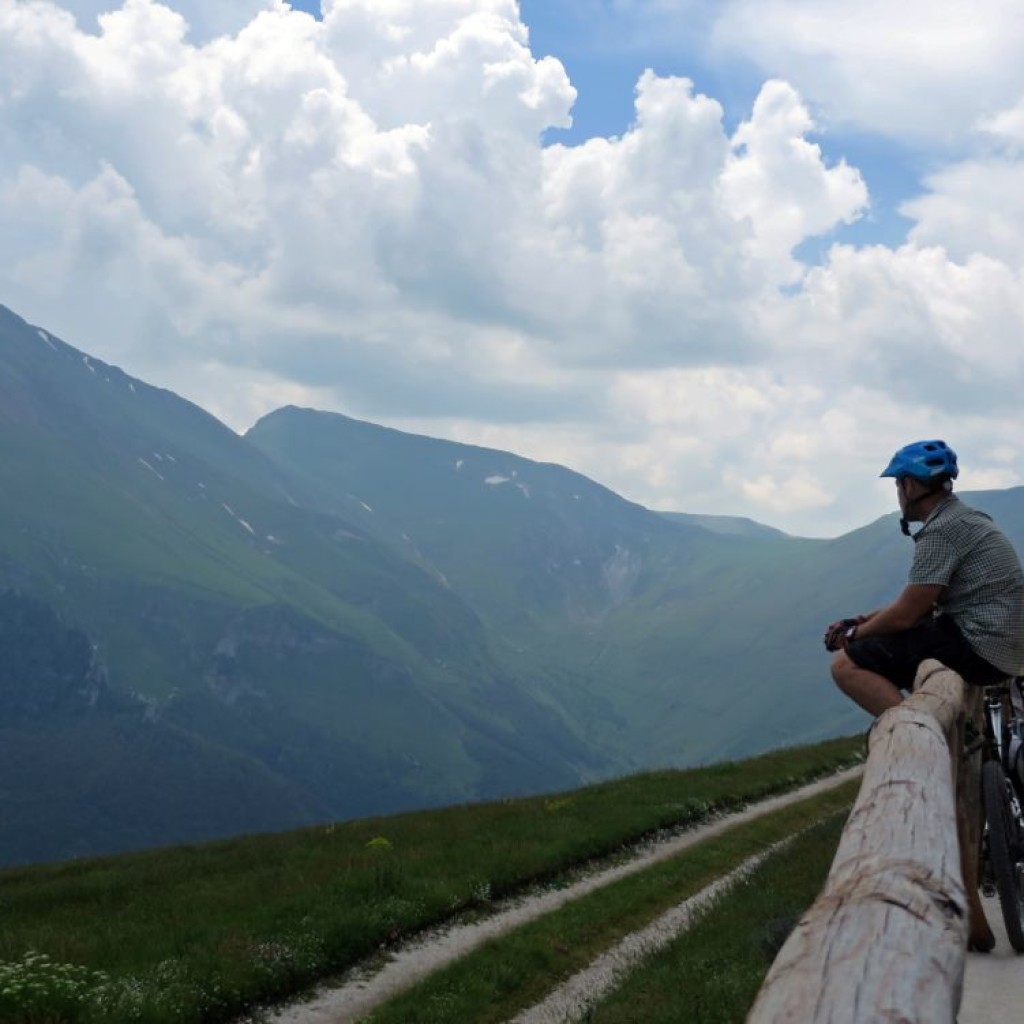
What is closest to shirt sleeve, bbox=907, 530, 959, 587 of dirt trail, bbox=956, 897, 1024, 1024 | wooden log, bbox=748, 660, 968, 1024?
wooden log, bbox=748, 660, 968, 1024

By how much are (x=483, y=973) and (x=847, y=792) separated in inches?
873

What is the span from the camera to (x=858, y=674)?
7.91m

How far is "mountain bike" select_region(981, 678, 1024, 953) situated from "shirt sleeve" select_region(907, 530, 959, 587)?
178cm

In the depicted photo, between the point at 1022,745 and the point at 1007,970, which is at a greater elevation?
the point at 1022,745

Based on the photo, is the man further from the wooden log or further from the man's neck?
the wooden log

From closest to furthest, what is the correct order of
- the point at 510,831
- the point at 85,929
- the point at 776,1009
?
the point at 776,1009 → the point at 85,929 → the point at 510,831

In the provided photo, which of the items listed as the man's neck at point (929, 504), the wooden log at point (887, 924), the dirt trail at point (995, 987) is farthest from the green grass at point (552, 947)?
the wooden log at point (887, 924)

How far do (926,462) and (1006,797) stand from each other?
2.69 m

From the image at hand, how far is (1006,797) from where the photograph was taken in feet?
26.8

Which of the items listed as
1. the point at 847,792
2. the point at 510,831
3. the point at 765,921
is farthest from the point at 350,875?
the point at 847,792

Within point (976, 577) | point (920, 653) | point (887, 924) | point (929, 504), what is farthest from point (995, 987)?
point (887, 924)

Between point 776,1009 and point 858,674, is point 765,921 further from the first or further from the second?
point 776,1009

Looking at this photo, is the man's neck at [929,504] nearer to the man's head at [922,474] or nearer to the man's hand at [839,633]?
the man's head at [922,474]

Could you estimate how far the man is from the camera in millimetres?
7695
